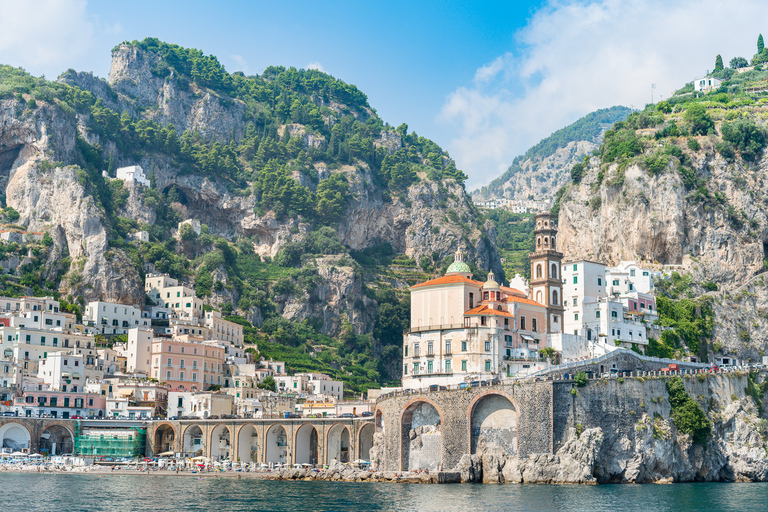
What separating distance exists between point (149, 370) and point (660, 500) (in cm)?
6186

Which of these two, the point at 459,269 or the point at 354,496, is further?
the point at 459,269

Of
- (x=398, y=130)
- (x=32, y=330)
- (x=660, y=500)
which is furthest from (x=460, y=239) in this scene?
(x=660, y=500)

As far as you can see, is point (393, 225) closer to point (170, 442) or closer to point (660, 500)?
point (170, 442)

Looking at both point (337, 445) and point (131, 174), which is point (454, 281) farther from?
point (131, 174)

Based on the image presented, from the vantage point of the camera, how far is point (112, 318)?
357 feet

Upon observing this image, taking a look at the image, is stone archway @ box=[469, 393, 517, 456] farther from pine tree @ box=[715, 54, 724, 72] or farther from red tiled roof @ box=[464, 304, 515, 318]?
pine tree @ box=[715, 54, 724, 72]

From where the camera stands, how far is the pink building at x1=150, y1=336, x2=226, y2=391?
99.9 m

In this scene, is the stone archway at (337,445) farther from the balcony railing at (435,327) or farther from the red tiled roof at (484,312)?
the red tiled roof at (484,312)

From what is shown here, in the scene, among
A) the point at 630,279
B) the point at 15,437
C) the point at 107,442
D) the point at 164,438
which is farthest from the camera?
the point at 630,279

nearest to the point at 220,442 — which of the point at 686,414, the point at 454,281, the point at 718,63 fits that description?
the point at 454,281

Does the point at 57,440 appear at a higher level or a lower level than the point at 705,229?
lower

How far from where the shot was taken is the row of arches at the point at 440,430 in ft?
225

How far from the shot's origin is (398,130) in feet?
606

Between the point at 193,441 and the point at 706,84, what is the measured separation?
373 ft
